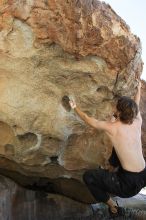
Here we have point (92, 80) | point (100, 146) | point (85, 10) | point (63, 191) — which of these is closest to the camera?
point (85, 10)

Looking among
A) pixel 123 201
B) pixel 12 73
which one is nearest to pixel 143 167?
pixel 12 73

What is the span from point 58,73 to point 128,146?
1.33 meters

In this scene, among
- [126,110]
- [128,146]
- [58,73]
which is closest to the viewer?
[126,110]

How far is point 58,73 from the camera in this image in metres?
5.86

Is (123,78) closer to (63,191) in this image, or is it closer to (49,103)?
(49,103)

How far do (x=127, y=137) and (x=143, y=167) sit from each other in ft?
1.46

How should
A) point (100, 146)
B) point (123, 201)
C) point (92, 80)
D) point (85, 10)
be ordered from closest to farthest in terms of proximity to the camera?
point (85, 10) → point (92, 80) → point (100, 146) → point (123, 201)

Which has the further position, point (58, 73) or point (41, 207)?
point (41, 207)

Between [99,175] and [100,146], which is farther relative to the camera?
[100,146]

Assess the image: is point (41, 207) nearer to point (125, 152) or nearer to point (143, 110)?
point (125, 152)

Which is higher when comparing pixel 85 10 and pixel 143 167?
pixel 85 10

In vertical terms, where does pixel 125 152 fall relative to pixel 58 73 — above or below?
below

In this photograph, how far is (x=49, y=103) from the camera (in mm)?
6047

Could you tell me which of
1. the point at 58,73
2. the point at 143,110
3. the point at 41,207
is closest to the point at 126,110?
the point at 58,73
